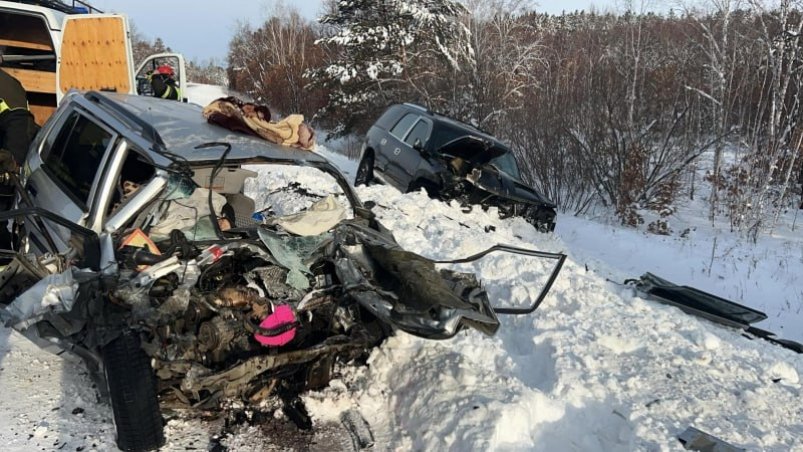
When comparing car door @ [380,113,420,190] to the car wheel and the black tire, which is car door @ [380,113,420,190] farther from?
the black tire

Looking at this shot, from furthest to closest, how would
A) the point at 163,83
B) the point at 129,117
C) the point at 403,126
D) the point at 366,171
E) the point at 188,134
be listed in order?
the point at 366,171 → the point at 403,126 → the point at 163,83 → the point at 129,117 → the point at 188,134

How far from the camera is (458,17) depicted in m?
19.6

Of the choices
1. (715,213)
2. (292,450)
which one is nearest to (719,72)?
(715,213)

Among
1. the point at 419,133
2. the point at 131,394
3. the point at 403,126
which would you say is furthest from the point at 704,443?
the point at 403,126

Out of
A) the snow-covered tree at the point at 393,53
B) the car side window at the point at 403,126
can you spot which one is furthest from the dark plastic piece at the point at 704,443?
the snow-covered tree at the point at 393,53

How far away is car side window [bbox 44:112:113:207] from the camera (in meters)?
3.65

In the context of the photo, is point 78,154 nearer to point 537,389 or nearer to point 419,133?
point 537,389

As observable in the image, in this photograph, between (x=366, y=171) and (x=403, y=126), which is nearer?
(x=403, y=126)

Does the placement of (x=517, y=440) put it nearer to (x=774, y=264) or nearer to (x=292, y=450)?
(x=292, y=450)

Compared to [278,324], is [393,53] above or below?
above

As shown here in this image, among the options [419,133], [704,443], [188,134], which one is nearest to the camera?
[704,443]

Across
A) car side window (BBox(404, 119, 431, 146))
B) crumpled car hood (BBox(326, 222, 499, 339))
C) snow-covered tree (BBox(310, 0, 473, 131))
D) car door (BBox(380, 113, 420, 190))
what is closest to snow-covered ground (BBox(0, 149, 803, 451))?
crumpled car hood (BBox(326, 222, 499, 339))

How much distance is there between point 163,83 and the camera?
29.3 feet

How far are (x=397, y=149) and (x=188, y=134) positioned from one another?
6259 millimetres
